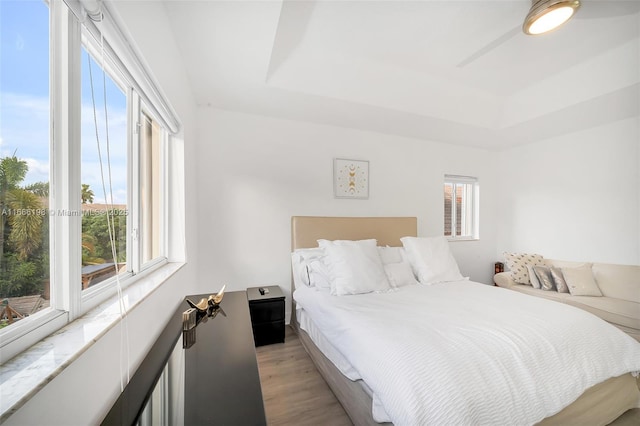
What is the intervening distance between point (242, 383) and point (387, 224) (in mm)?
2776

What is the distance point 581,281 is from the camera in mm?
2771

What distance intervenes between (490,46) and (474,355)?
2568 millimetres

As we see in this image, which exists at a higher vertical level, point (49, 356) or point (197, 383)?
point (49, 356)

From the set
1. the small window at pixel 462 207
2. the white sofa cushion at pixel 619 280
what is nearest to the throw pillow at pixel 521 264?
the white sofa cushion at pixel 619 280

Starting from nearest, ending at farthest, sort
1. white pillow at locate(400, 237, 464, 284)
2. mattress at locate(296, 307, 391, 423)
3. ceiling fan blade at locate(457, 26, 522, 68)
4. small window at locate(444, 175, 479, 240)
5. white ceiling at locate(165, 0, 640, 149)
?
mattress at locate(296, 307, 391, 423) < white ceiling at locate(165, 0, 640, 149) < ceiling fan blade at locate(457, 26, 522, 68) < white pillow at locate(400, 237, 464, 284) < small window at locate(444, 175, 479, 240)

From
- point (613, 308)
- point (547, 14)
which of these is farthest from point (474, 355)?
point (613, 308)

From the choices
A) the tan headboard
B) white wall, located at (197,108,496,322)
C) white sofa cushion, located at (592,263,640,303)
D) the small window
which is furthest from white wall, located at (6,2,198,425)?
white sofa cushion, located at (592,263,640,303)

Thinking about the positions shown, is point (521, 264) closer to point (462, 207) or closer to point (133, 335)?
point (462, 207)

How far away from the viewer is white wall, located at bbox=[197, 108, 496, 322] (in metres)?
2.67

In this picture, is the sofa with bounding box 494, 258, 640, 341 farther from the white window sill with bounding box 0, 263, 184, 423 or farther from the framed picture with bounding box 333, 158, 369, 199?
the white window sill with bounding box 0, 263, 184, 423

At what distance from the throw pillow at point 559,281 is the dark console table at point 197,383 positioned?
3.61m

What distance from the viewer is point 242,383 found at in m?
0.84

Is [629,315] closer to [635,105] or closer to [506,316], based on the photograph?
[506,316]

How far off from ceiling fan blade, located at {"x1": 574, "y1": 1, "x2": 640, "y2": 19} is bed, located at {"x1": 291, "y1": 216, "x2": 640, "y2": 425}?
2.22 m
